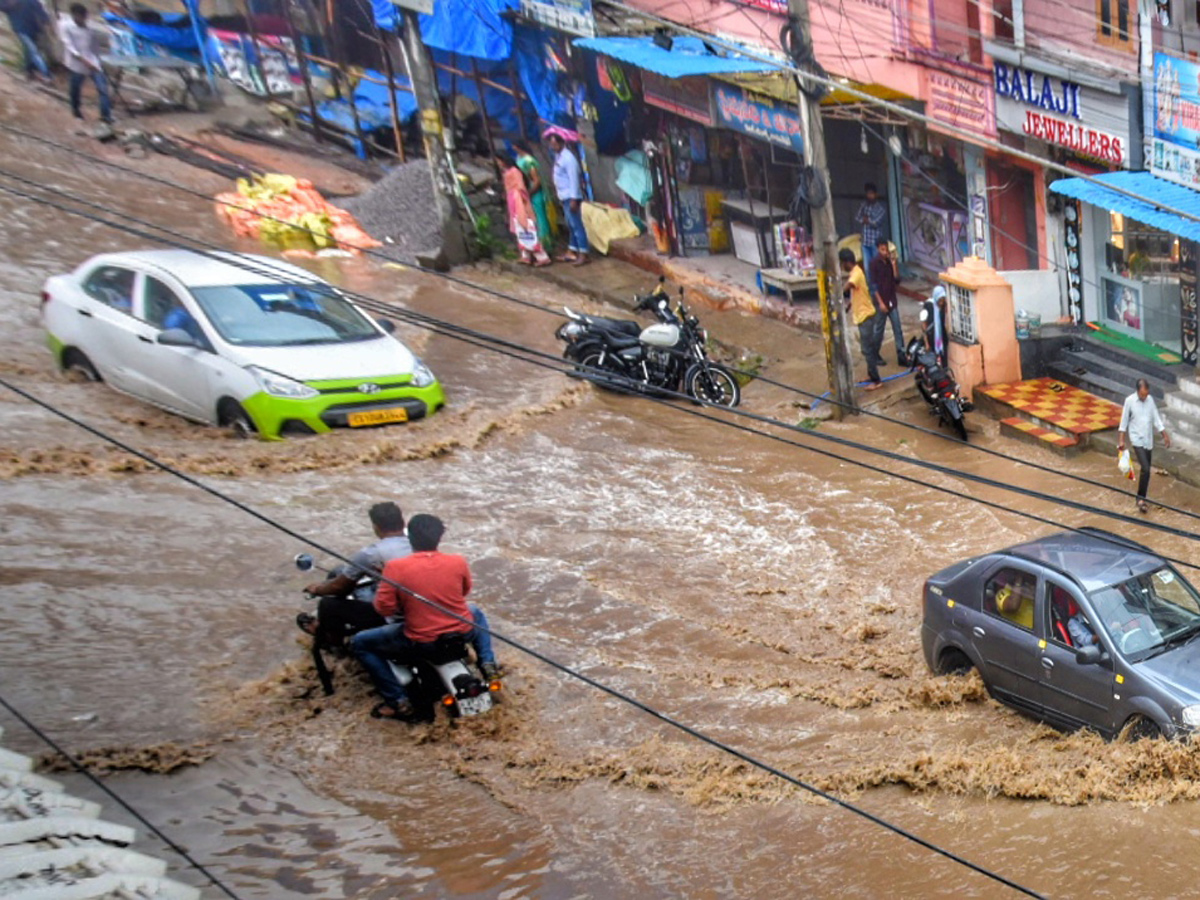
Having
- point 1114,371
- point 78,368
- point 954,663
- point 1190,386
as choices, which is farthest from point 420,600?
point 1114,371

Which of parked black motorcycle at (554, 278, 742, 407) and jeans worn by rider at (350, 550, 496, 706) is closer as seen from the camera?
jeans worn by rider at (350, 550, 496, 706)

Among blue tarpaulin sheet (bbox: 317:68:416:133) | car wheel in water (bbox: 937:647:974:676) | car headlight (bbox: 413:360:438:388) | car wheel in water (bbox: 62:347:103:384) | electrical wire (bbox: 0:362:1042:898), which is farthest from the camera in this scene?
blue tarpaulin sheet (bbox: 317:68:416:133)

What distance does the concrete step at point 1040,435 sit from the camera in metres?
14.6

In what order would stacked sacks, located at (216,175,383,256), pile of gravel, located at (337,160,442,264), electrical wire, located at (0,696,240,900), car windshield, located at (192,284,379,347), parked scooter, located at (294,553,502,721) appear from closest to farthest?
electrical wire, located at (0,696,240,900) < parked scooter, located at (294,553,502,721) < car windshield, located at (192,284,379,347) < stacked sacks, located at (216,175,383,256) < pile of gravel, located at (337,160,442,264)

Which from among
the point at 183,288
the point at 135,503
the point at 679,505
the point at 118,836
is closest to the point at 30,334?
the point at 183,288

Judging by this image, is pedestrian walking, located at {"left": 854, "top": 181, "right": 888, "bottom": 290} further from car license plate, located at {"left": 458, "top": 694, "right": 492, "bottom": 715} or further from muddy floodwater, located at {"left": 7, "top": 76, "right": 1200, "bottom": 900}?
car license plate, located at {"left": 458, "top": 694, "right": 492, "bottom": 715}

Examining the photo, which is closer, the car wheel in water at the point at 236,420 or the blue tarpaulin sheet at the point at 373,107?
the car wheel in water at the point at 236,420

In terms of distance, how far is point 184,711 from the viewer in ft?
29.7

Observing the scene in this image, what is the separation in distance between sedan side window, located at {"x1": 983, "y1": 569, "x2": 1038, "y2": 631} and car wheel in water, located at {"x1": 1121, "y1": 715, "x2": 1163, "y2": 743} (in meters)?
0.97

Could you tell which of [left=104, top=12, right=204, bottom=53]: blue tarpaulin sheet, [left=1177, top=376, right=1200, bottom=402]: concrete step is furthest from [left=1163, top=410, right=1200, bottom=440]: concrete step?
[left=104, top=12, right=204, bottom=53]: blue tarpaulin sheet

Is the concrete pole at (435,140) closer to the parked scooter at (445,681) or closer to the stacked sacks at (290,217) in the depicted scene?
the stacked sacks at (290,217)

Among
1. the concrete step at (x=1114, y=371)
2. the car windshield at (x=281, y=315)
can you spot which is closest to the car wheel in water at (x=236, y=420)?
the car windshield at (x=281, y=315)

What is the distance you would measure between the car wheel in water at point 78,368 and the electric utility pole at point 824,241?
7379mm

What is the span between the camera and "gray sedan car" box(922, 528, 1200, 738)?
8547 mm
